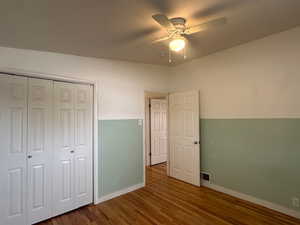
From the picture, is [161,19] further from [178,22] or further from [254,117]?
[254,117]

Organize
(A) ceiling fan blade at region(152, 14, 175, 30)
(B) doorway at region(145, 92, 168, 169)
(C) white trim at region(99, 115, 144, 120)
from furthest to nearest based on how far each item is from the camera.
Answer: (B) doorway at region(145, 92, 168, 169) → (C) white trim at region(99, 115, 144, 120) → (A) ceiling fan blade at region(152, 14, 175, 30)

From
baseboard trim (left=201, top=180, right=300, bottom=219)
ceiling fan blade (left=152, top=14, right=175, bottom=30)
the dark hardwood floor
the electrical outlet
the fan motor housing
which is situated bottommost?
the dark hardwood floor

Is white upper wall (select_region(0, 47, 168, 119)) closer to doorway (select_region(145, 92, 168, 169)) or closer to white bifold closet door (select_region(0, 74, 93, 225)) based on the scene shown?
white bifold closet door (select_region(0, 74, 93, 225))

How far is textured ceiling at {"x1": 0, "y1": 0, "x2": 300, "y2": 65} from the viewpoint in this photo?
5.85ft

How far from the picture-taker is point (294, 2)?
1832 mm

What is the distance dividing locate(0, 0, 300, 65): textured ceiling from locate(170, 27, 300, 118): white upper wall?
0.23m

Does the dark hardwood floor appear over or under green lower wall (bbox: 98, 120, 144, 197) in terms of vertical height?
under

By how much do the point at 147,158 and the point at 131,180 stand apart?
1.70 m

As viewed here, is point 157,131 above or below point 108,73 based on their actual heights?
below

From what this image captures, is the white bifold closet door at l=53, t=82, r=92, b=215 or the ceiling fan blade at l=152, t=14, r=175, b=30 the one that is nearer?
the ceiling fan blade at l=152, t=14, r=175, b=30

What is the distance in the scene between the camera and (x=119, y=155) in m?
3.42

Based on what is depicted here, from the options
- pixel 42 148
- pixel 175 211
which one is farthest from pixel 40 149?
pixel 175 211

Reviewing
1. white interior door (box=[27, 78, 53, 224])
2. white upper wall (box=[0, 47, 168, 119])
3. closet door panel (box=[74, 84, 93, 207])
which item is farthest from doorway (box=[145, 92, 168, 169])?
white interior door (box=[27, 78, 53, 224])

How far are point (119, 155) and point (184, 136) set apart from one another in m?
1.47
